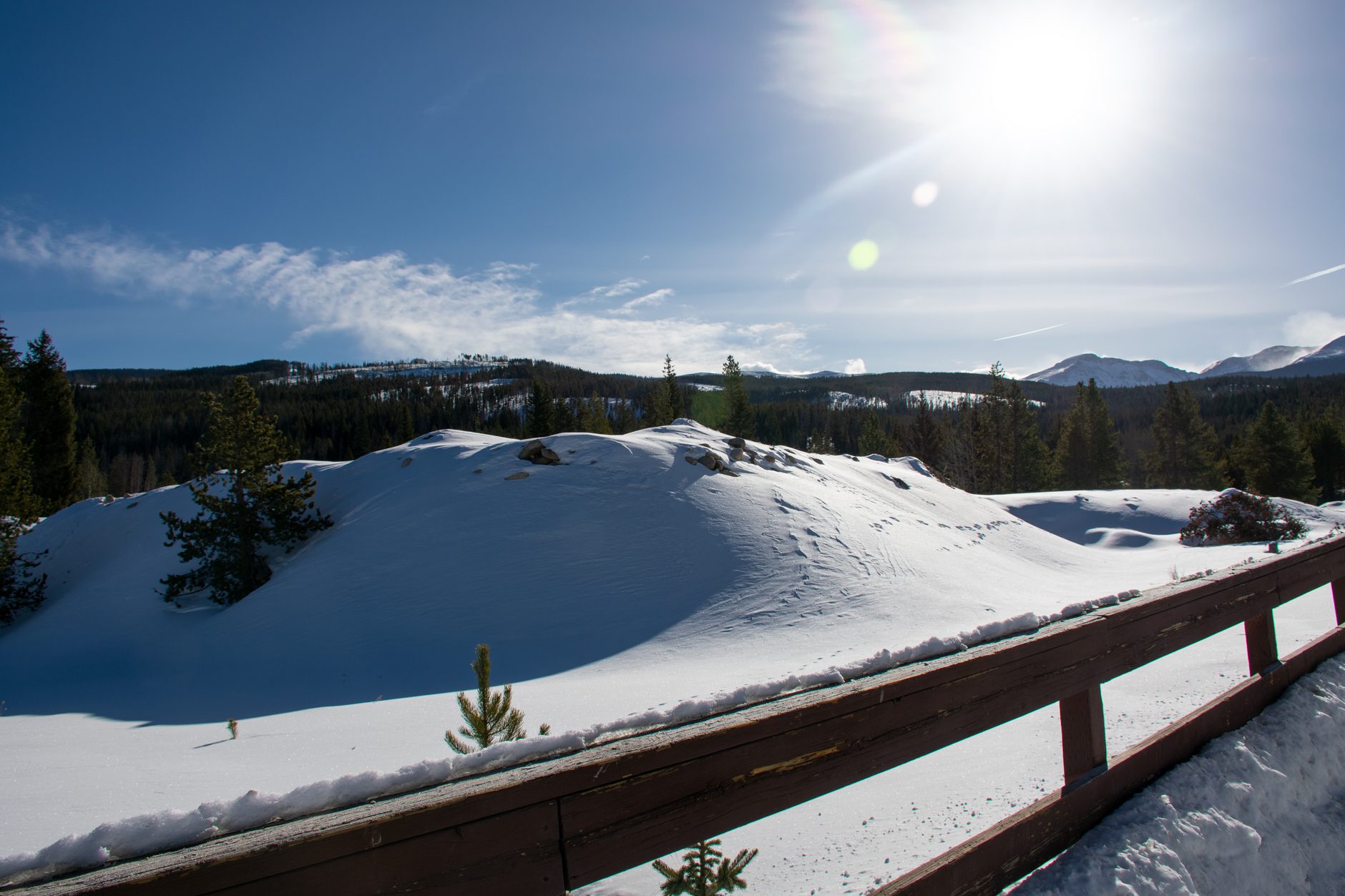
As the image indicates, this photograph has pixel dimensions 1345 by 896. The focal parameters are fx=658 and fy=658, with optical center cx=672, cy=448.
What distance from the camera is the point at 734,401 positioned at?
55.6m

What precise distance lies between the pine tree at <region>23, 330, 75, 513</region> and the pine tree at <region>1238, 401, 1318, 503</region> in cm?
7072

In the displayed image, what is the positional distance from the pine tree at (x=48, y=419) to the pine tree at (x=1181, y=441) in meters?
73.9

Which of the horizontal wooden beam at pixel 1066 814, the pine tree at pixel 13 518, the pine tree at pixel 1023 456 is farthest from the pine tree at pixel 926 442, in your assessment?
the horizontal wooden beam at pixel 1066 814

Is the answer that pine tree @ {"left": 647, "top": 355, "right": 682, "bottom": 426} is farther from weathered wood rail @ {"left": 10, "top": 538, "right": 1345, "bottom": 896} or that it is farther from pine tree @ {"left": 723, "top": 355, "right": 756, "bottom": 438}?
weathered wood rail @ {"left": 10, "top": 538, "right": 1345, "bottom": 896}

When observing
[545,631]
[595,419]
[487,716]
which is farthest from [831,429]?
[487,716]

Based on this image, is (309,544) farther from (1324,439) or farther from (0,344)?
(1324,439)

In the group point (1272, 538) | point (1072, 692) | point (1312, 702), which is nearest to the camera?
point (1072, 692)

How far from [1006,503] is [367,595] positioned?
90.1ft

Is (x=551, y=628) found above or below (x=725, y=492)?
below

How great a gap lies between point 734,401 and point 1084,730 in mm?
53375

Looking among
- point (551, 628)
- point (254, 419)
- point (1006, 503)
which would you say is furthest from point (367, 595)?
point (1006, 503)

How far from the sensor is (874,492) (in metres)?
21.9

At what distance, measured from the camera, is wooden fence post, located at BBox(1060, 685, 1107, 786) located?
2.54 meters

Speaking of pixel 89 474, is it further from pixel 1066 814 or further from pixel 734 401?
pixel 1066 814
